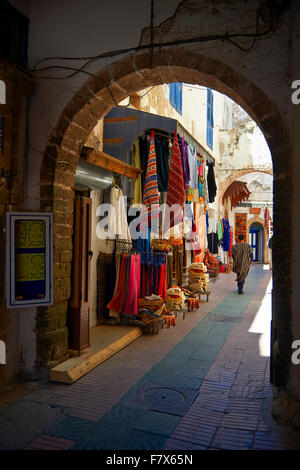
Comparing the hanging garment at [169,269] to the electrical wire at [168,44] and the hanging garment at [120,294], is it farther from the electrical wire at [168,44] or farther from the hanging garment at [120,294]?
the electrical wire at [168,44]

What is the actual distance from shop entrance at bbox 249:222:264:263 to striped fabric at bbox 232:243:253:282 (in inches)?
661

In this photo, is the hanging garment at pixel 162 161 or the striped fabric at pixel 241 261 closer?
the hanging garment at pixel 162 161

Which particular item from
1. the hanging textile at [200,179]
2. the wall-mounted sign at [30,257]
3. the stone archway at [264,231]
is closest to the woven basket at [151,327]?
the wall-mounted sign at [30,257]

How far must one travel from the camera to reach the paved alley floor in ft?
10.3

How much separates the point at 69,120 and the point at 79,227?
1.37 metres

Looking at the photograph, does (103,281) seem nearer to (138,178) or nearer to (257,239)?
(138,178)

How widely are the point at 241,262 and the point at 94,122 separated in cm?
765

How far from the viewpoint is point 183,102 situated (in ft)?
40.4

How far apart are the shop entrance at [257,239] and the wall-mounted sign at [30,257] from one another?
2481 centimetres

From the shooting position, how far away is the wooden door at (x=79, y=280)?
16.0ft

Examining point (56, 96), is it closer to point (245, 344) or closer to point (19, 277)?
point (19, 277)

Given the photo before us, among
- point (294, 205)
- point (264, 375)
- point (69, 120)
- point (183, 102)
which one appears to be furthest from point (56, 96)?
point (183, 102)

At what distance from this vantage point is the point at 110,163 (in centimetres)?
618

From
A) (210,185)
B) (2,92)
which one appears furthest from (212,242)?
(2,92)
